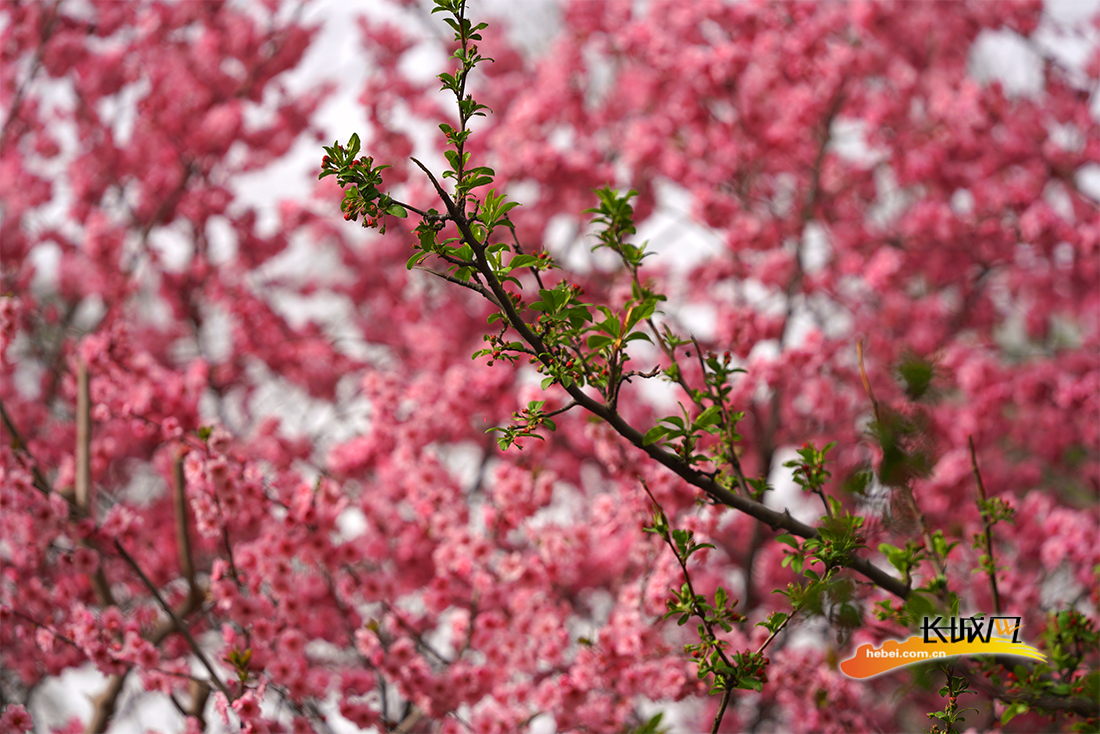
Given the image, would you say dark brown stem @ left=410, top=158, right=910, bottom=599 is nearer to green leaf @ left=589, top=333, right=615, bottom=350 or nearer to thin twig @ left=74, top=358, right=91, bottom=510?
green leaf @ left=589, top=333, right=615, bottom=350

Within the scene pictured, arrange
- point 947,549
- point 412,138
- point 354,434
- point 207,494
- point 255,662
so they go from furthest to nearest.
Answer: point 412,138 < point 354,434 < point 207,494 < point 255,662 < point 947,549

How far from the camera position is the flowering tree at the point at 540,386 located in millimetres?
3082

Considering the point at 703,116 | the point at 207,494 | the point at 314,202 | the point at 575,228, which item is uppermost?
the point at 703,116

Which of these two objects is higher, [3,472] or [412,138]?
[412,138]

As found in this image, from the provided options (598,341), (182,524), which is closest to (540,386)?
(598,341)

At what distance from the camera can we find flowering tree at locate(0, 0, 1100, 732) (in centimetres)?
308

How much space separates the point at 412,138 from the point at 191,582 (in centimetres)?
338

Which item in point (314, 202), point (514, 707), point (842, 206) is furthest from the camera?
point (842, 206)

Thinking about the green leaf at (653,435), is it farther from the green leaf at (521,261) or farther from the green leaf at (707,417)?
the green leaf at (521,261)

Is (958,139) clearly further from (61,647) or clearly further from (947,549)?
(61,647)

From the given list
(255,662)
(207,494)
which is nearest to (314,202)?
(207,494)

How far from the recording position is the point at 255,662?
2.89 metres

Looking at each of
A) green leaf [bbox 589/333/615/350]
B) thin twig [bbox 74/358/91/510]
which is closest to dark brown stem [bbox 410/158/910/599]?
green leaf [bbox 589/333/615/350]

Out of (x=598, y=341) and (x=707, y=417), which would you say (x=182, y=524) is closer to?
(x=598, y=341)
